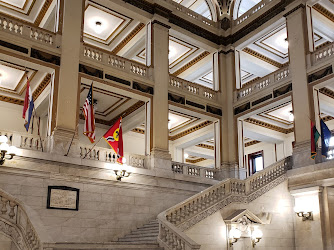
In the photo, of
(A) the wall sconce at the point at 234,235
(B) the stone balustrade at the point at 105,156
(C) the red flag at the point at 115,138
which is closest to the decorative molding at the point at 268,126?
(B) the stone balustrade at the point at 105,156

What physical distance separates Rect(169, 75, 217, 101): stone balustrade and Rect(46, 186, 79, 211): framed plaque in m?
6.20

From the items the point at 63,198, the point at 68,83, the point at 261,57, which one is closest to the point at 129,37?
the point at 68,83

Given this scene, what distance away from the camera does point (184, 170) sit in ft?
49.8

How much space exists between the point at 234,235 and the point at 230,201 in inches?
41.9

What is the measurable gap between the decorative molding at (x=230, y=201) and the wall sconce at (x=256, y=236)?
3.21 ft

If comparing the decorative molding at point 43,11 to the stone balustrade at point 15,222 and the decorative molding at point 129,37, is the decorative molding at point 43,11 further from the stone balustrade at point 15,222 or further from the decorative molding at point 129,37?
the stone balustrade at point 15,222

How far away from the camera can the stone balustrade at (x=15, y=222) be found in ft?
27.4

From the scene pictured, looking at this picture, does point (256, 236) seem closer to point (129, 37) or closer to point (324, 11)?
point (324, 11)

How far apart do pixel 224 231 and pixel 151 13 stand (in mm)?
8948

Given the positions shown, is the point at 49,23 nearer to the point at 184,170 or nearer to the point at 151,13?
the point at 151,13

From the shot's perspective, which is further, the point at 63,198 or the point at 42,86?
the point at 42,86

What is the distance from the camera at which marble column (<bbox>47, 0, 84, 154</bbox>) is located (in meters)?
12.4

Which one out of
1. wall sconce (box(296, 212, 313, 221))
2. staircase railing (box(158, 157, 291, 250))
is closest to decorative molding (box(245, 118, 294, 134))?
staircase railing (box(158, 157, 291, 250))

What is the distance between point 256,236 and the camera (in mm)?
11781
